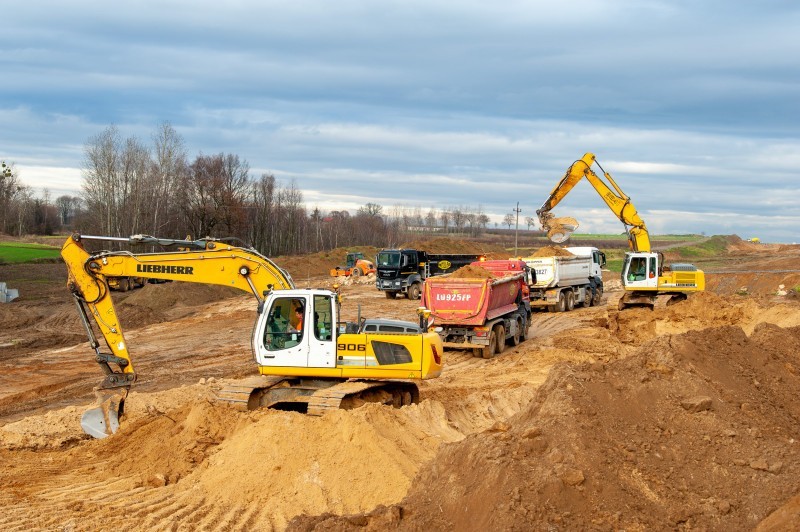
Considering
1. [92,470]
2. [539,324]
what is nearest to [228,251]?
[92,470]

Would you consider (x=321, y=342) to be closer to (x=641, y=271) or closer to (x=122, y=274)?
(x=122, y=274)

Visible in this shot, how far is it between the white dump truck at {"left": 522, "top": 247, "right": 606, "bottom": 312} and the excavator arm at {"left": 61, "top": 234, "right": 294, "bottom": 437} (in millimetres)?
20645

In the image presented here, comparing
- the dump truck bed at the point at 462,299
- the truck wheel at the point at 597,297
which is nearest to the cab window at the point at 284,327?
the dump truck bed at the point at 462,299

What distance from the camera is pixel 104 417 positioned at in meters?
12.8

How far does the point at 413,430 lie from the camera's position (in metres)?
12.2

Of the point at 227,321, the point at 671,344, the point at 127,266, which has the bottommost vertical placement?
the point at 227,321

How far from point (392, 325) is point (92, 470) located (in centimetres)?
503

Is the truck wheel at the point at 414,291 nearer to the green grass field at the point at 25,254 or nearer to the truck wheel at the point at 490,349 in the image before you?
the truck wheel at the point at 490,349

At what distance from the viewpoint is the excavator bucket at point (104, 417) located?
12.6 metres

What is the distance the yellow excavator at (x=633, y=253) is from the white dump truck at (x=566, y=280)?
48.6 inches

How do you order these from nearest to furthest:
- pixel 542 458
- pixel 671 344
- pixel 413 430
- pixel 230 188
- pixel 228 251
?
1. pixel 542 458
2. pixel 413 430
3. pixel 228 251
4. pixel 671 344
5. pixel 230 188

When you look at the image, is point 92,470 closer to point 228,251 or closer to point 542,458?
point 228,251

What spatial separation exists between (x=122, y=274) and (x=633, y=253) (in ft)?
70.5

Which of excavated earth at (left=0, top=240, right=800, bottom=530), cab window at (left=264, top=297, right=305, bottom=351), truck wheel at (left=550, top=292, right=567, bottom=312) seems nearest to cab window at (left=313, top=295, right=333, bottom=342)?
cab window at (left=264, top=297, right=305, bottom=351)
